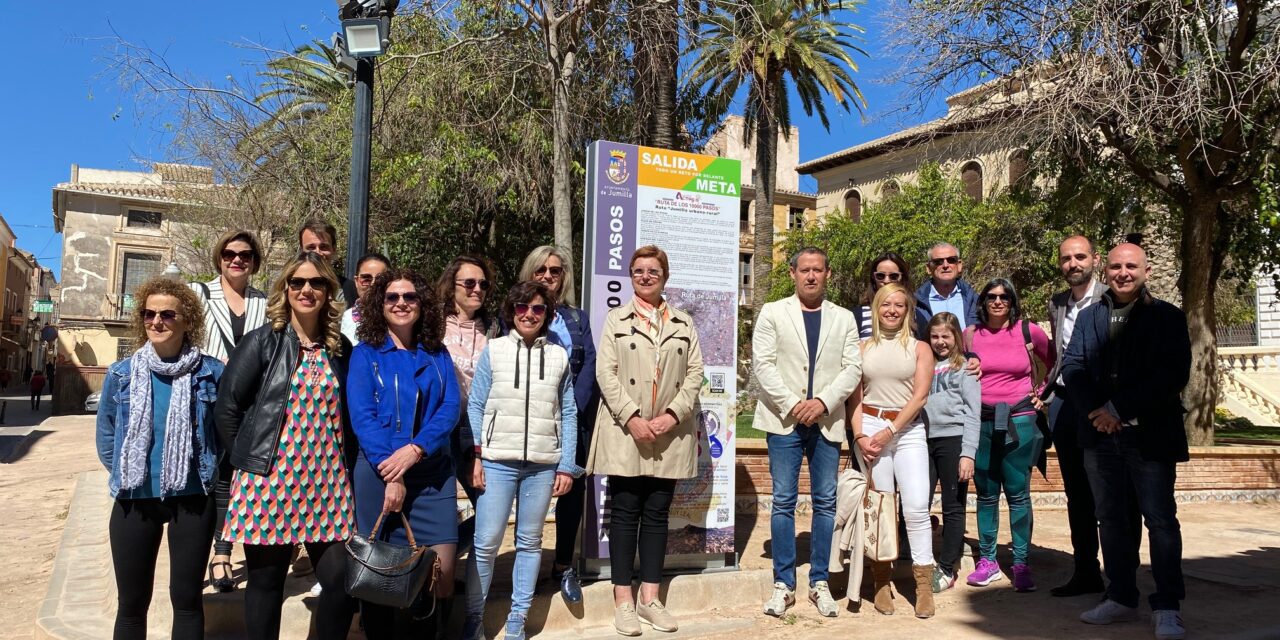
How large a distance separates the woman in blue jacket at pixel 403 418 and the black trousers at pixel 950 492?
126 inches

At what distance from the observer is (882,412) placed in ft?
17.3

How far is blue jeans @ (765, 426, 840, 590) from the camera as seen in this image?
512 cm

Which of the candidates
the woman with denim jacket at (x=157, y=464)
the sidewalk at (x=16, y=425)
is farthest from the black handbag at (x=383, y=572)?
the sidewalk at (x=16, y=425)

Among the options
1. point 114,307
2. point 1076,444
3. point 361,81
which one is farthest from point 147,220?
point 1076,444

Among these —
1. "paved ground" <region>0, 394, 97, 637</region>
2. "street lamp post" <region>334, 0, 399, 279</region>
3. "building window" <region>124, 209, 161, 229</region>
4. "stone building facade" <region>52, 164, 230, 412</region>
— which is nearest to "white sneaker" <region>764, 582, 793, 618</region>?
"street lamp post" <region>334, 0, 399, 279</region>

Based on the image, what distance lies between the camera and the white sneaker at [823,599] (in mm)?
5086

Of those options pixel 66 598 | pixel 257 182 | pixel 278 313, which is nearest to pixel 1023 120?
pixel 278 313

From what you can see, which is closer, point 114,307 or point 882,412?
point 882,412

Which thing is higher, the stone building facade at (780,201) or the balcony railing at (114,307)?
the stone building facade at (780,201)

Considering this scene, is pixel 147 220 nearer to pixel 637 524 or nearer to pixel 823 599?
pixel 637 524

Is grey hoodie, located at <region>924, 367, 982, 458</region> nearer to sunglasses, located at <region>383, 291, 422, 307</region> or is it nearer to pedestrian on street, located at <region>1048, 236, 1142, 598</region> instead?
pedestrian on street, located at <region>1048, 236, 1142, 598</region>

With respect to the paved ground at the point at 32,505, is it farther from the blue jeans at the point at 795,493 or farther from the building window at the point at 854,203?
the building window at the point at 854,203

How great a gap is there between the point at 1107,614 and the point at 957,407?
1448 mm

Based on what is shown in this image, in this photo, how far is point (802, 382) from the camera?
16.9 ft
